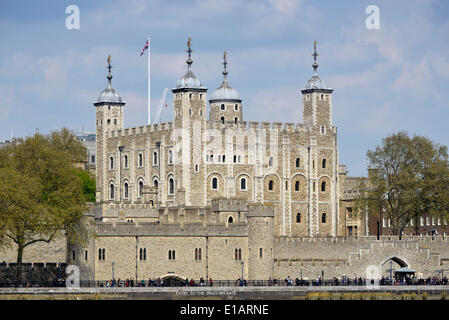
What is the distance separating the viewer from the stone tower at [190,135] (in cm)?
14762

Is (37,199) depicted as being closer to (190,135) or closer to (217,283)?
(217,283)

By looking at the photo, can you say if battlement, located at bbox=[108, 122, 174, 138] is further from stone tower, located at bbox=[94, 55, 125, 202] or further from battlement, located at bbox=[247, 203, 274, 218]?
battlement, located at bbox=[247, 203, 274, 218]

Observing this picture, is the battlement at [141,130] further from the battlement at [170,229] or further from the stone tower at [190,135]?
the battlement at [170,229]

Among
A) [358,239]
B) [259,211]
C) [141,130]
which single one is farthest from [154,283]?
[141,130]

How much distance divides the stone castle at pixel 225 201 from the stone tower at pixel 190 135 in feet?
0.28

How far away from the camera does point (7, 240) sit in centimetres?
11938

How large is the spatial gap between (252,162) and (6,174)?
124ft

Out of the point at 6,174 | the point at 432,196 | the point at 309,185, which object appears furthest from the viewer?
the point at 309,185

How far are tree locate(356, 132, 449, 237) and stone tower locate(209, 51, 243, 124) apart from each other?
52.4ft

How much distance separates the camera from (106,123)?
159750 mm
